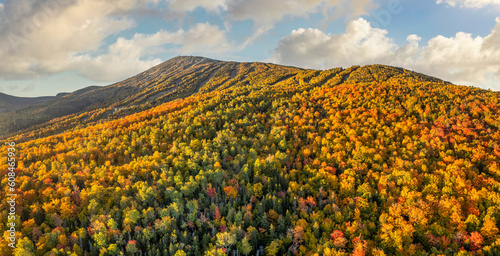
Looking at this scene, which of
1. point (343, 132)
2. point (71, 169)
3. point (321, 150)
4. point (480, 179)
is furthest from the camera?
point (343, 132)

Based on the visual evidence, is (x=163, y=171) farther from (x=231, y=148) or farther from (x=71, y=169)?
(x=71, y=169)

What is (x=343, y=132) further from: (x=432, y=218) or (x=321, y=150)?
(x=432, y=218)

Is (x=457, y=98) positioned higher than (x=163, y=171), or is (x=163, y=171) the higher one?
(x=457, y=98)

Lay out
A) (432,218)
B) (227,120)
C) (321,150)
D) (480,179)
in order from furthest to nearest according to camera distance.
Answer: (227,120) → (321,150) → (480,179) → (432,218)

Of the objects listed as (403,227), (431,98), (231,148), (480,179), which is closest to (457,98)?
(431,98)

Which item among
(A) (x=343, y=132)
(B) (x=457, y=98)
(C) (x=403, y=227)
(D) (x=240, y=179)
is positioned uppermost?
(B) (x=457, y=98)

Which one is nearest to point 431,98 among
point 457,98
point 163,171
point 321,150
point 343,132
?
point 457,98

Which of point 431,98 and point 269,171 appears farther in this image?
point 431,98
